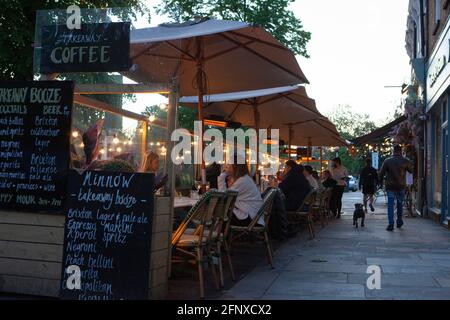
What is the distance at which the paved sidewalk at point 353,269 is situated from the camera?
5758mm

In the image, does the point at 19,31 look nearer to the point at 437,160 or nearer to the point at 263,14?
the point at 437,160

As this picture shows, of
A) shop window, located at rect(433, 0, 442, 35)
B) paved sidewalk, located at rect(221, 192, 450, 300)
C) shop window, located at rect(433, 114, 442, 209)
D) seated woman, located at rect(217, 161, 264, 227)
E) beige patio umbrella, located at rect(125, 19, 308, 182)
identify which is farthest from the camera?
shop window, located at rect(433, 114, 442, 209)

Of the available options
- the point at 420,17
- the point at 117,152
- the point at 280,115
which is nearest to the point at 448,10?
the point at 280,115

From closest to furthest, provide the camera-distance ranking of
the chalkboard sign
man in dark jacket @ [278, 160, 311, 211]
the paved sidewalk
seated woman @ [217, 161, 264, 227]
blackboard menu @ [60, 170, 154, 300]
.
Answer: blackboard menu @ [60, 170, 154, 300], the chalkboard sign, the paved sidewalk, seated woman @ [217, 161, 264, 227], man in dark jacket @ [278, 160, 311, 211]

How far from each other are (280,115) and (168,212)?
9.60 metres

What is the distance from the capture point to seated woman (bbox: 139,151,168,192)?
216 inches

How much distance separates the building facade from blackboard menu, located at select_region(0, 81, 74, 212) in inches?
345

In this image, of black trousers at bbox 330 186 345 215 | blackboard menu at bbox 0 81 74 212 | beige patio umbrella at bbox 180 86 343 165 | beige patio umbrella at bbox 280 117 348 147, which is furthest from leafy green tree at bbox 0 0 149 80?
blackboard menu at bbox 0 81 74 212

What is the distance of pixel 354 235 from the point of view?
11320 millimetres

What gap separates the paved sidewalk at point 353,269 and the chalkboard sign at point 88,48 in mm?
2486

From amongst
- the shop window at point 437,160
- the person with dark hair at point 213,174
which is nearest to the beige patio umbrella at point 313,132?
the shop window at point 437,160

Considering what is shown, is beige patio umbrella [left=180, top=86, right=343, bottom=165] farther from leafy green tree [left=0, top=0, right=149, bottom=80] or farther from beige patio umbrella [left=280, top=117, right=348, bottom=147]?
leafy green tree [left=0, top=0, right=149, bottom=80]

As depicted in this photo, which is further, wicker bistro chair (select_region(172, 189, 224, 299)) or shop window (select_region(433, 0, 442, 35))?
shop window (select_region(433, 0, 442, 35))

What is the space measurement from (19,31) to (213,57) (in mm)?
7064
